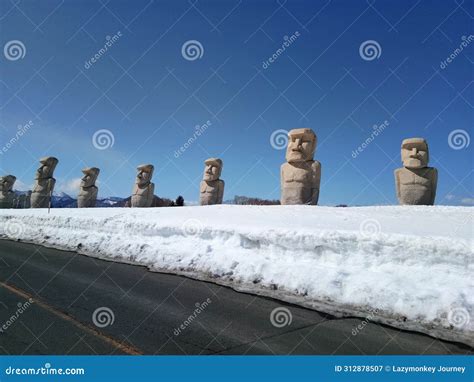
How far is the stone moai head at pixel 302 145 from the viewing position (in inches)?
642

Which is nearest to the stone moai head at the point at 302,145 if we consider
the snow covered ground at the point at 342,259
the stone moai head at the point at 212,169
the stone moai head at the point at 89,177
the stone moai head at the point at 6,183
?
the snow covered ground at the point at 342,259

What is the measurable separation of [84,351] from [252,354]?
73.9 inches

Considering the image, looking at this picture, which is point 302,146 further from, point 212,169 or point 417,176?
point 212,169

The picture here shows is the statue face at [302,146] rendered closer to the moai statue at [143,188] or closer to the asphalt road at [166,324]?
the asphalt road at [166,324]

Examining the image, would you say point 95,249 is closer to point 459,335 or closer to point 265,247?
point 265,247

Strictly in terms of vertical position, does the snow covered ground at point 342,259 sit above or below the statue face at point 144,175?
below

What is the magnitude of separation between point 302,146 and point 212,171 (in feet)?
23.3

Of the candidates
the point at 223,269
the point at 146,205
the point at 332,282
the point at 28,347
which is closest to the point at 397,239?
the point at 332,282

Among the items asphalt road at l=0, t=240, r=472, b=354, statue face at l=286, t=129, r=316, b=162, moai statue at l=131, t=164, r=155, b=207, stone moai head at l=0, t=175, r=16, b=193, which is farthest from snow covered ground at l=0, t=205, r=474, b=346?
stone moai head at l=0, t=175, r=16, b=193

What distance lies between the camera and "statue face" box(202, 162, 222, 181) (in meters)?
22.0

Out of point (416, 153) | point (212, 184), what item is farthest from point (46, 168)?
point (416, 153)

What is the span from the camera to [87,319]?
534 centimetres

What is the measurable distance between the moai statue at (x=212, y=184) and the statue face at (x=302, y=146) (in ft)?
21.1

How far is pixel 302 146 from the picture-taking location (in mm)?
16422
